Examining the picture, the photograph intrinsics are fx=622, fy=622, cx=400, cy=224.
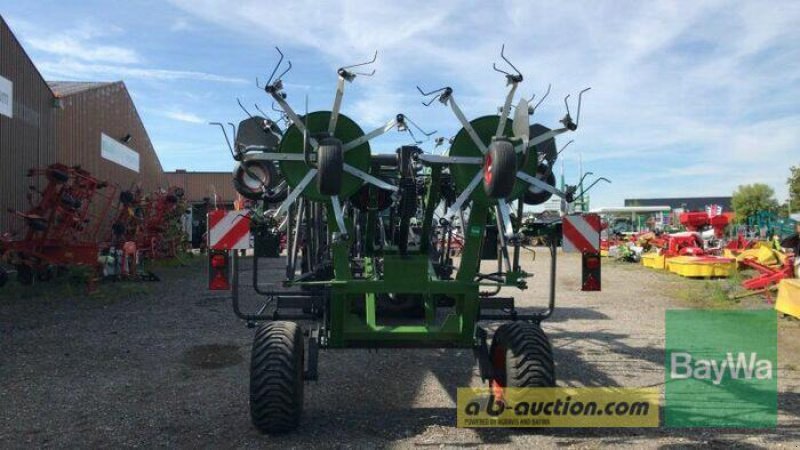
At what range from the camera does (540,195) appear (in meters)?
5.06

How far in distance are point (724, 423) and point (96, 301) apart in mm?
10280

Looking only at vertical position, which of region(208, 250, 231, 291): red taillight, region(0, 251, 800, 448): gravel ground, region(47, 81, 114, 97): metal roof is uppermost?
region(47, 81, 114, 97): metal roof

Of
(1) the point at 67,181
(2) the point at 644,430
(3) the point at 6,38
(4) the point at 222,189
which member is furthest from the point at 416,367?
(4) the point at 222,189

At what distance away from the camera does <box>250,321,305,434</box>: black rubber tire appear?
423cm

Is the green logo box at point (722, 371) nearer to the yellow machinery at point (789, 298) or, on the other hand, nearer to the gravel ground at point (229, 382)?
the gravel ground at point (229, 382)

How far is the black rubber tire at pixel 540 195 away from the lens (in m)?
5.01

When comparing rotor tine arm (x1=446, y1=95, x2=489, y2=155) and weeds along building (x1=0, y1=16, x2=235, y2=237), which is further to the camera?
weeds along building (x1=0, y1=16, x2=235, y2=237)

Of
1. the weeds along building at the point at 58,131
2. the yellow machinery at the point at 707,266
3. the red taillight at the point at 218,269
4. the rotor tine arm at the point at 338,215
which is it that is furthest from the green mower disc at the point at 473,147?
the yellow machinery at the point at 707,266

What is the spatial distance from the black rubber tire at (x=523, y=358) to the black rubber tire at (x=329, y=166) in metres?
1.72

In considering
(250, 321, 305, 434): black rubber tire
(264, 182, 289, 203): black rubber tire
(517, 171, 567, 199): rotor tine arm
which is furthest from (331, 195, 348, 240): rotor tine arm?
(517, 171, 567, 199): rotor tine arm

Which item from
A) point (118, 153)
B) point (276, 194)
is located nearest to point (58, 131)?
point (118, 153)

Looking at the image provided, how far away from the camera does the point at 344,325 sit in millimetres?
4648

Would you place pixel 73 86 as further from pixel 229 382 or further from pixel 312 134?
pixel 312 134

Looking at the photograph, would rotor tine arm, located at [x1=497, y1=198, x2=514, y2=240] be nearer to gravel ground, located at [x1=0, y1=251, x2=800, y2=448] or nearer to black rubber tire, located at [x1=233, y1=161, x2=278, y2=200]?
gravel ground, located at [x1=0, y1=251, x2=800, y2=448]
